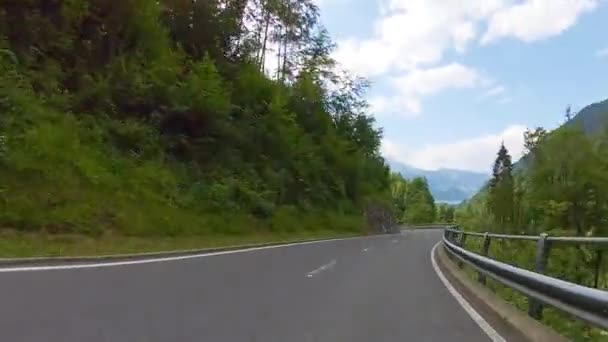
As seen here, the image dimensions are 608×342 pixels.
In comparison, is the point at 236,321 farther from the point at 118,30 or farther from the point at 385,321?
the point at 118,30

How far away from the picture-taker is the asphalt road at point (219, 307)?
678cm

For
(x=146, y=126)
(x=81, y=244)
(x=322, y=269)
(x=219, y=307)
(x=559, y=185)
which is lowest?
(x=219, y=307)

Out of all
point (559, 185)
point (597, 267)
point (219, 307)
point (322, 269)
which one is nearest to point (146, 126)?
point (322, 269)

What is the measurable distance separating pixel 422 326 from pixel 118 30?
2578 cm

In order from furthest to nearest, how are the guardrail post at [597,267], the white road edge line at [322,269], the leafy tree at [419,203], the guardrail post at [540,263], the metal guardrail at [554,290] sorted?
the leafy tree at [419,203] → the white road edge line at [322,269] → the guardrail post at [597,267] → the guardrail post at [540,263] → the metal guardrail at [554,290]

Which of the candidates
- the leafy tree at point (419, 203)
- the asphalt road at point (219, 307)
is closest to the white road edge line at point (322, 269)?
the asphalt road at point (219, 307)

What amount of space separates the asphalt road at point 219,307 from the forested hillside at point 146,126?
7785 mm

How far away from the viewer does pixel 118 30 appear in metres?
30.1

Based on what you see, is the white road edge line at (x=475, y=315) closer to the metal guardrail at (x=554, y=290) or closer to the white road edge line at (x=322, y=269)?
the metal guardrail at (x=554, y=290)

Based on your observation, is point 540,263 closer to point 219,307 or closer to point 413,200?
point 219,307

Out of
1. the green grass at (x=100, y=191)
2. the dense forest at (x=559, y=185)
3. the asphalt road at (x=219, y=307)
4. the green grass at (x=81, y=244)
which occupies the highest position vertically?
the dense forest at (x=559, y=185)

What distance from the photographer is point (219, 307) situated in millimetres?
8656

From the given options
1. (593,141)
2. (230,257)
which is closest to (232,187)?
(230,257)

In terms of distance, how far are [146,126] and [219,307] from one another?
21535 millimetres
